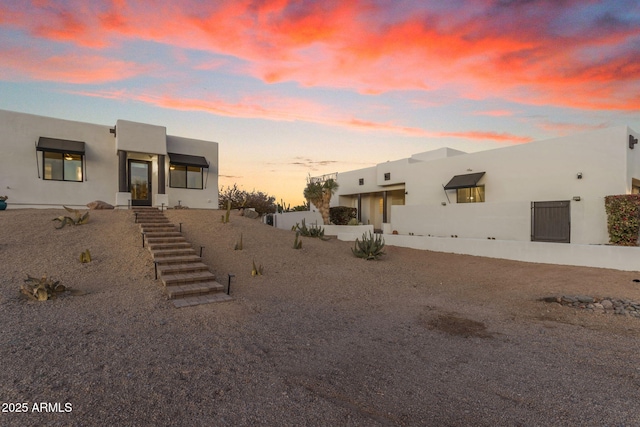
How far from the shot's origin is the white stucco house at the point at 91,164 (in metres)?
13.0

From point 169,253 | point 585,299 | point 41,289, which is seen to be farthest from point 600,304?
point 41,289

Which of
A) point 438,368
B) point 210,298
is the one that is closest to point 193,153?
point 210,298

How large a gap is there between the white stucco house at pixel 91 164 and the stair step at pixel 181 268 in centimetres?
903

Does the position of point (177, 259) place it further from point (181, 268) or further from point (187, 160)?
point (187, 160)

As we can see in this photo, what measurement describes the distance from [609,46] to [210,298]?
14664 mm

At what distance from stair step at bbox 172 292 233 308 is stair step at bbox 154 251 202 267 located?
6.05 ft

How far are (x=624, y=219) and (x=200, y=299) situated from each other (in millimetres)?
13194

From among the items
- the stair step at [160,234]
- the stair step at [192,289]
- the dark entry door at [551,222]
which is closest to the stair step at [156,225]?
the stair step at [160,234]

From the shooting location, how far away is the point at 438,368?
370 cm

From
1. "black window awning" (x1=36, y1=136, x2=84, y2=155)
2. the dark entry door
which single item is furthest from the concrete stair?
→ the dark entry door

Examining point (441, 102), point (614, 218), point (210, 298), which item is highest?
point (441, 102)

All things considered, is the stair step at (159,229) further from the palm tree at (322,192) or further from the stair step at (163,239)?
the palm tree at (322,192)

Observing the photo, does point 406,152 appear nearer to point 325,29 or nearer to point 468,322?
point 325,29

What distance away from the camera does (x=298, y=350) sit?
4.10 meters
